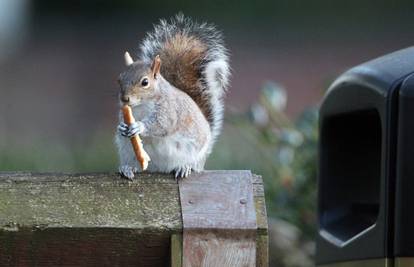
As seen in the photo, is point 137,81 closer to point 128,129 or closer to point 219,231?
point 128,129

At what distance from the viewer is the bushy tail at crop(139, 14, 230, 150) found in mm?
2744

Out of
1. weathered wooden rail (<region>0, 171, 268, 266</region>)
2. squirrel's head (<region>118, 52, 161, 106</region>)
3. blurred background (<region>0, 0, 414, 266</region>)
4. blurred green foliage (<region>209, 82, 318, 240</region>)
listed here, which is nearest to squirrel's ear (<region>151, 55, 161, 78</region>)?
squirrel's head (<region>118, 52, 161, 106</region>)

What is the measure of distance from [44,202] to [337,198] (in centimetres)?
87

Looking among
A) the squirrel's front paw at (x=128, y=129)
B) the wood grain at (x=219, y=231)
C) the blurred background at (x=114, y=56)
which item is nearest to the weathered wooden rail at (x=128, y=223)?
the wood grain at (x=219, y=231)

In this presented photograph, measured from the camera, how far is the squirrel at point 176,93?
245 cm

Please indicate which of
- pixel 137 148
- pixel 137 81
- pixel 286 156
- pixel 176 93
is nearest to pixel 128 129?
pixel 137 148

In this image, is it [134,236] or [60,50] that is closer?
[134,236]

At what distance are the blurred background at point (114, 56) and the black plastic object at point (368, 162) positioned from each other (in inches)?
80.4

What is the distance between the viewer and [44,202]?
1.74 meters

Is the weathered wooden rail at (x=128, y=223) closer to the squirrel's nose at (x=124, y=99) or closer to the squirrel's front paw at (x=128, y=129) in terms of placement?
the squirrel's front paw at (x=128, y=129)

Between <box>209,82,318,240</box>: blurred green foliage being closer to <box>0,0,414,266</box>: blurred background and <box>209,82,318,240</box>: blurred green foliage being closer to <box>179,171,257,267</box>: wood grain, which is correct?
<box>0,0,414,266</box>: blurred background

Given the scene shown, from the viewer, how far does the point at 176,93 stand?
2.63m

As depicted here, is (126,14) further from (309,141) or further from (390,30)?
(309,141)

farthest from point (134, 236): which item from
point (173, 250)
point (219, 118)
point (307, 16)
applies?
point (307, 16)
